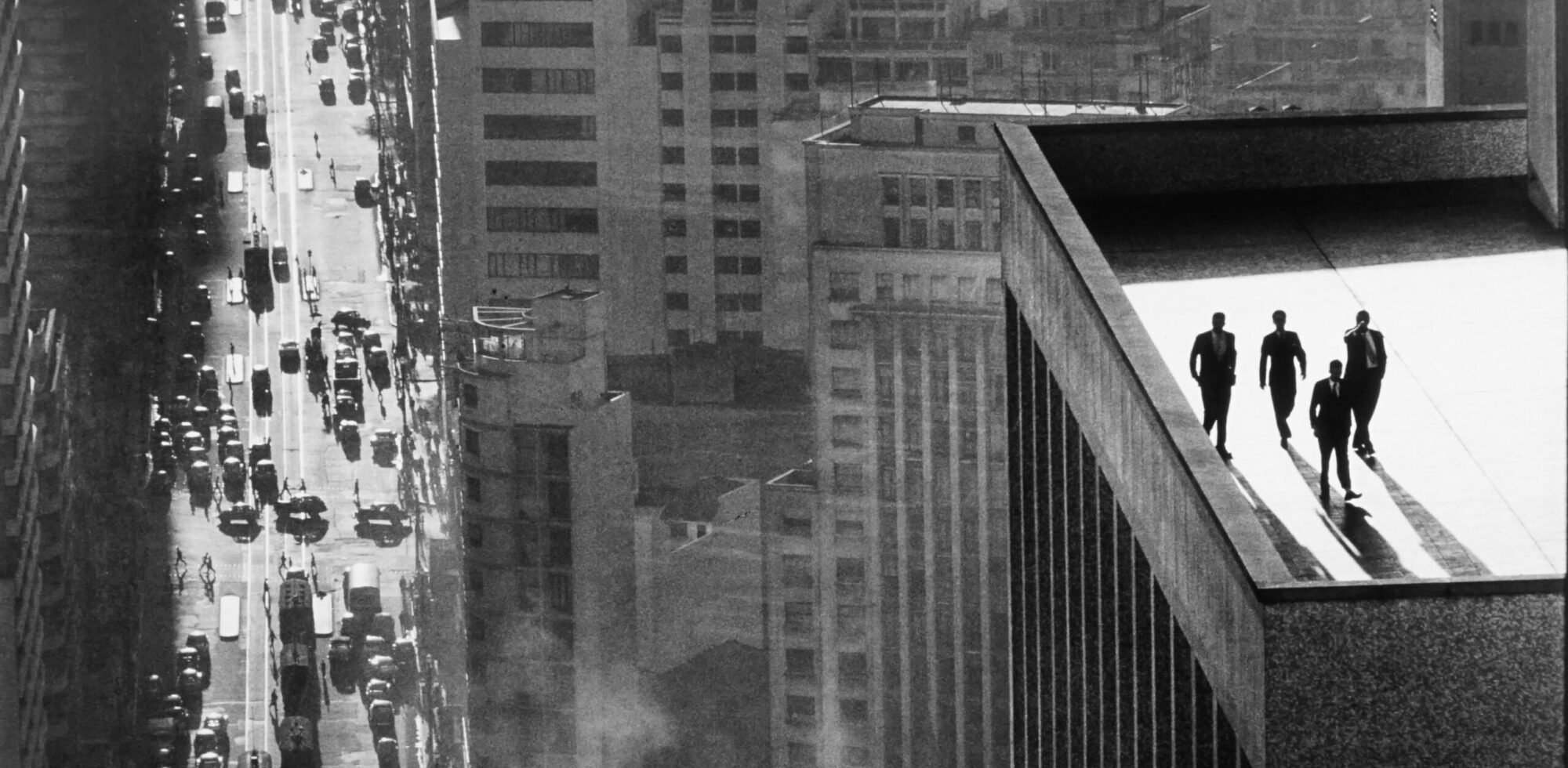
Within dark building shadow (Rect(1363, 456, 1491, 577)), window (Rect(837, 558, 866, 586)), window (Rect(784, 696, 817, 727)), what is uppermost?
dark building shadow (Rect(1363, 456, 1491, 577))

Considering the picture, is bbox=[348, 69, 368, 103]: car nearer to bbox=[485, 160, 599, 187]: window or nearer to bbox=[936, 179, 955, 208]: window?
bbox=[485, 160, 599, 187]: window

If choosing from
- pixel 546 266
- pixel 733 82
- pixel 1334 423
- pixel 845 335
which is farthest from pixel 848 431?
pixel 1334 423

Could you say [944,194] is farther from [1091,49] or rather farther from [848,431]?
[1091,49]

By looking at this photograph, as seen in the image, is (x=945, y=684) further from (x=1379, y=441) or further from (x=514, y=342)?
(x=1379, y=441)

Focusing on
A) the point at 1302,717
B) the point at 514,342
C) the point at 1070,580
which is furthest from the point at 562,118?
the point at 1302,717

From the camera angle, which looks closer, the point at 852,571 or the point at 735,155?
the point at 852,571

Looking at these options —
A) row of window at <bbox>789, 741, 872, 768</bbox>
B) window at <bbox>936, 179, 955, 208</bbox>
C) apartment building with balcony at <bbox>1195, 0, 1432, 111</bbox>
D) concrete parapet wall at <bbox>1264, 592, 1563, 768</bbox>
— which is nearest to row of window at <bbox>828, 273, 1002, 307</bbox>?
window at <bbox>936, 179, 955, 208</bbox>
